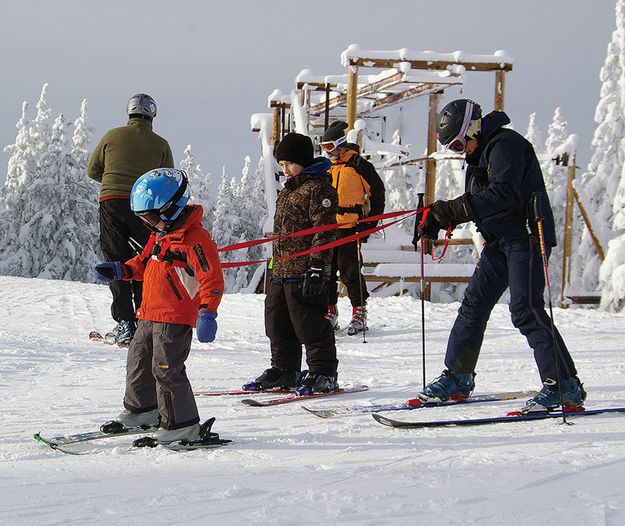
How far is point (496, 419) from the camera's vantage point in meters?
4.42

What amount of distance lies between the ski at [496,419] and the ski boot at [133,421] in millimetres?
1266

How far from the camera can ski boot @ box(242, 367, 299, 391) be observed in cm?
580

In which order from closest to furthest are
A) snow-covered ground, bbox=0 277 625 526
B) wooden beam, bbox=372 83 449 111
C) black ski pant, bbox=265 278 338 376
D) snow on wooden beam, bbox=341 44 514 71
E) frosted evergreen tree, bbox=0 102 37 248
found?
snow-covered ground, bbox=0 277 625 526
black ski pant, bbox=265 278 338 376
snow on wooden beam, bbox=341 44 514 71
wooden beam, bbox=372 83 449 111
frosted evergreen tree, bbox=0 102 37 248

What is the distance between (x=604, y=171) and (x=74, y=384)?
27723mm

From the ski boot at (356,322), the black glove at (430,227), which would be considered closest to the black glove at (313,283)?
the black glove at (430,227)

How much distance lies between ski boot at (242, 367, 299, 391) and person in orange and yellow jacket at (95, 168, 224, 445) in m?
1.57

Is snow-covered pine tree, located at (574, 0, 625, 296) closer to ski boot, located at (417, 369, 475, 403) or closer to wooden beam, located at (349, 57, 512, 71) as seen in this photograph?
wooden beam, located at (349, 57, 512, 71)

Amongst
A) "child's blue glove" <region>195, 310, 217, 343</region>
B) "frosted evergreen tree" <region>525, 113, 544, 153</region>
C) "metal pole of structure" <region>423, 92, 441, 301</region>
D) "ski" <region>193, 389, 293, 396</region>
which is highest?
"frosted evergreen tree" <region>525, 113, 544, 153</region>

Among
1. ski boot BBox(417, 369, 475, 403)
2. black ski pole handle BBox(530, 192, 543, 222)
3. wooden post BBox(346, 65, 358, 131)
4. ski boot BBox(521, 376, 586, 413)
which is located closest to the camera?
black ski pole handle BBox(530, 192, 543, 222)

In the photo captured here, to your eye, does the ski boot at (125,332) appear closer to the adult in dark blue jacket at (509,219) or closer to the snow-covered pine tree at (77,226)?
the adult in dark blue jacket at (509,219)

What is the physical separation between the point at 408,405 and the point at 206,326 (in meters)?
1.76

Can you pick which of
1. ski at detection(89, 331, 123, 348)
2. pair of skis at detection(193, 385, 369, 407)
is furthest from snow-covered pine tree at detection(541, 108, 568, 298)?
pair of skis at detection(193, 385, 369, 407)

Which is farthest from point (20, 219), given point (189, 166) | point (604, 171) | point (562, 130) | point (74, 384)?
point (74, 384)

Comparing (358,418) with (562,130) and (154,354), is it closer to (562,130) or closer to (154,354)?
(154,354)
